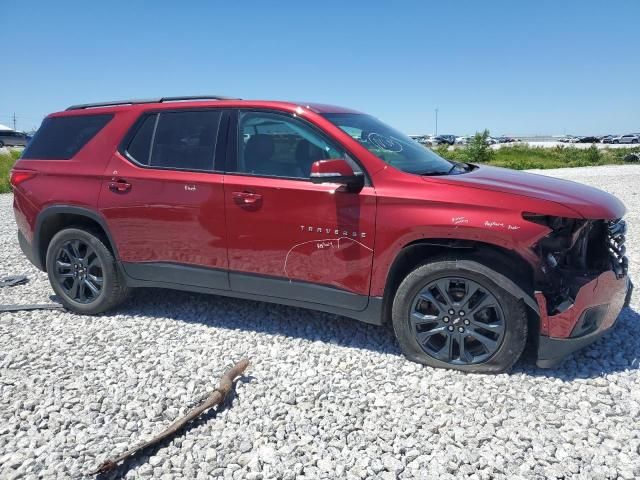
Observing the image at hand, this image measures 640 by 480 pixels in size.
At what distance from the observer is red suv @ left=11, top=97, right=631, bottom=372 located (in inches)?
120

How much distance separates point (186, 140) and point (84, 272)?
1584 mm

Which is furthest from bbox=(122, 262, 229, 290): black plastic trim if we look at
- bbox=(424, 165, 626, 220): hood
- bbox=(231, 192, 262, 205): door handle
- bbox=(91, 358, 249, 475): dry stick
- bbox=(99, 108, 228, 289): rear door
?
bbox=(424, 165, 626, 220): hood

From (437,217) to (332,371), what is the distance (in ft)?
4.16

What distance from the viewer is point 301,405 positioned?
9.66ft

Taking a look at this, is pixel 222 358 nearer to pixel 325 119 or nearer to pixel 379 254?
pixel 379 254

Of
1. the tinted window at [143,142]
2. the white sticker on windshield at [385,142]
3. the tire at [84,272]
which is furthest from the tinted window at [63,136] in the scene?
the white sticker on windshield at [385,142]

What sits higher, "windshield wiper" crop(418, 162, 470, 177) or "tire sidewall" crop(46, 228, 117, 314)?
"windshield wiper" crop(418, 162, 470, 177)

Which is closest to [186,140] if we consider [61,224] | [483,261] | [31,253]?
[61,224]

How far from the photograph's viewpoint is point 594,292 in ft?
9.96

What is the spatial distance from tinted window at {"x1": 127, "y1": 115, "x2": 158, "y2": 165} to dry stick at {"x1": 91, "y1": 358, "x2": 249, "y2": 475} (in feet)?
6.31

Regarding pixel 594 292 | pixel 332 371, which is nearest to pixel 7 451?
pixel 332 371

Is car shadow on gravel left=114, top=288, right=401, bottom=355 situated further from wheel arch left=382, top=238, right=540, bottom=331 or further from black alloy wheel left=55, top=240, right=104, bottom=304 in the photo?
wheel arch left=382, top=238, right=540, bottom=331

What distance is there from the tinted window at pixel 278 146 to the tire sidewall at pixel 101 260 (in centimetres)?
154

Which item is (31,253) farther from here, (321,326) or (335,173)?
(335,173)
